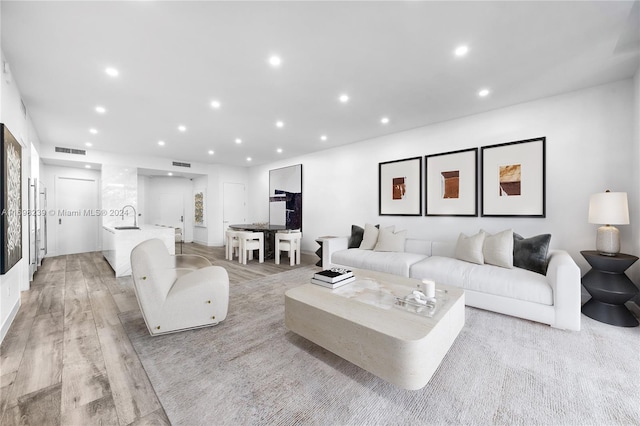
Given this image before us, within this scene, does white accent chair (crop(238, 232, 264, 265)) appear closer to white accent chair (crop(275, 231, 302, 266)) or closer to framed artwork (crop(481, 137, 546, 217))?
white accent chair (crop(275, 231, 302, 266))

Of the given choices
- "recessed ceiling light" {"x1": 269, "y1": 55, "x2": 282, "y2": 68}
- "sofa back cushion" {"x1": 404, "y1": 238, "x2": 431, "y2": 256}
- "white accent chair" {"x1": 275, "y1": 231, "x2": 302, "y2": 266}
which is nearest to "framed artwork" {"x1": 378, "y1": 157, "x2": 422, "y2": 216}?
"sofa back cushion" {"x1": 404, "y1": 238, "x2": 431, "y2": 256}

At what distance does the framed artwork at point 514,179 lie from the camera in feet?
11.3

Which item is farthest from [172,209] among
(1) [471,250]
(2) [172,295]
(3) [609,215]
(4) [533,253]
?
(3) [609,215]

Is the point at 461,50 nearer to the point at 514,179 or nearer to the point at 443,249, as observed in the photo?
the point at 514,179

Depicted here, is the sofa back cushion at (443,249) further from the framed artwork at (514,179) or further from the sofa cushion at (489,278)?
the framed artwork at (514,179)

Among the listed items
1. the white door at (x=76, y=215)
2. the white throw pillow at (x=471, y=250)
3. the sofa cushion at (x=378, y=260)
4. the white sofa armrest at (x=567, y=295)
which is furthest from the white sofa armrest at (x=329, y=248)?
the white door at (x=76, y=215)

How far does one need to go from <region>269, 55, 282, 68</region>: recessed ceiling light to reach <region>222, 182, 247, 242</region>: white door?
20.9ft

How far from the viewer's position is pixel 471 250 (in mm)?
3334

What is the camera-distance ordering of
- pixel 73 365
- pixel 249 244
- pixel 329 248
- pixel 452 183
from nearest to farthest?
pixel 73 365 → pixel 452 183 → pixel 329 248 → pixel 249 244

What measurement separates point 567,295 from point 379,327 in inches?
82.8

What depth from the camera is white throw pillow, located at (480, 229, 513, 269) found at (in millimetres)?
3076

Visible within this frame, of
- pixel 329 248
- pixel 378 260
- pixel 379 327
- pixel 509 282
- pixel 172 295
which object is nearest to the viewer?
pixel 379 327

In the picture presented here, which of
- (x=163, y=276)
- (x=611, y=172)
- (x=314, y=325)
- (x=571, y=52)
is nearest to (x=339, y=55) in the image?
(x=571, y=52)

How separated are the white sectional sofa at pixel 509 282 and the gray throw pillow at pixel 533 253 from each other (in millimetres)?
113
